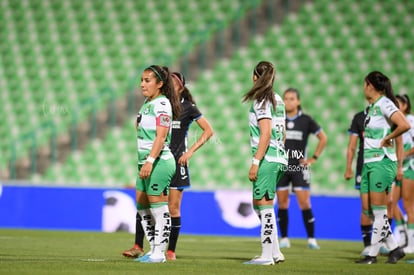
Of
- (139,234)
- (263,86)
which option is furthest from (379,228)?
(139,234)

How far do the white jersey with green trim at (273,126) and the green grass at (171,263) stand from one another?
110 cm

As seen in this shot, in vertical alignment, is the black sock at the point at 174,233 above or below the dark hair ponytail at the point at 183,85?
below

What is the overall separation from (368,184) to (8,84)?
1366cm

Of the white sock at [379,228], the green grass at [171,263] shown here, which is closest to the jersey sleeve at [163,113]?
→ the green grass at [171,263]

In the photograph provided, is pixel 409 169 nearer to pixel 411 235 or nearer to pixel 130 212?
pixel 411 235

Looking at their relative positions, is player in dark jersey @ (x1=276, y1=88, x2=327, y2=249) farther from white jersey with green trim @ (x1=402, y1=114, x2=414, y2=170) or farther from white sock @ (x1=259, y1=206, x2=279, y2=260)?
white sock @ (x1=259, y1=206, x2=279, y2=260)

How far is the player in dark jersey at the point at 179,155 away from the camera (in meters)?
9.02

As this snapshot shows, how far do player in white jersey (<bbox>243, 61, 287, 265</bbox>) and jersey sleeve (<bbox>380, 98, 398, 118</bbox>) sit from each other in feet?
4.06

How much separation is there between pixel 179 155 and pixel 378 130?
2.20 meters

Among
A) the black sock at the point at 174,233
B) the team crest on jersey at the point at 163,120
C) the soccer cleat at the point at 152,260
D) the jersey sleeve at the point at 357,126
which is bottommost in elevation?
the soccer cleat at the point at 152,260

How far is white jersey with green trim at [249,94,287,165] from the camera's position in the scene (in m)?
8.29

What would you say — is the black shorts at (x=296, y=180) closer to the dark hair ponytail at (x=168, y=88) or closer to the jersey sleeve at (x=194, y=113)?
the jersey sleeve at (x=194, y=113)

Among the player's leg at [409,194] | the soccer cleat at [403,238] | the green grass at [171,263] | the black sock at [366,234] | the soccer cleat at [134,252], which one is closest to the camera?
the green grass at [171,263]

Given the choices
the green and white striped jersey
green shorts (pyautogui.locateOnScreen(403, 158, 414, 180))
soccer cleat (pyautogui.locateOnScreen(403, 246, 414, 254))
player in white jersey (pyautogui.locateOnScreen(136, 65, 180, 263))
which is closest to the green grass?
player in white jersey (pyautogui.locateOnScreen(136, 65, 180, 263))
